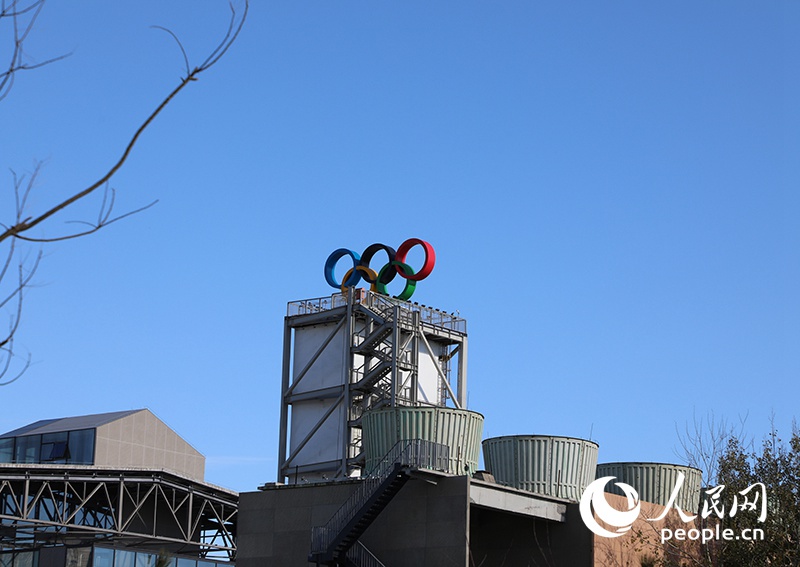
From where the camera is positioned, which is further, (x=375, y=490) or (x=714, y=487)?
(x=714, y=487)

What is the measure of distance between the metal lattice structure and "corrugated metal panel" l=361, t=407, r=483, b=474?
22.8 meters

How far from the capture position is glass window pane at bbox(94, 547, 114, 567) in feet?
176

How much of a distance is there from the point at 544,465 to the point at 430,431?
5.64 metres

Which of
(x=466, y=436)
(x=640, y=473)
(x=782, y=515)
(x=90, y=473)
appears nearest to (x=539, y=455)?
(x=466, y=436)

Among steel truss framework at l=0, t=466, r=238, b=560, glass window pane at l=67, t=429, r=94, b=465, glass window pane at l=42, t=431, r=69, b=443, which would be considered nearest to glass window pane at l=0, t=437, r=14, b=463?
glass window pane at l=42, t=431, r=69, b=443

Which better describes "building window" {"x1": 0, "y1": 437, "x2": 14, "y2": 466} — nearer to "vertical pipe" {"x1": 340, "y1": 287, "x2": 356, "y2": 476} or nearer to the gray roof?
the gray roof

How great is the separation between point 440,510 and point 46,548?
20721 mm

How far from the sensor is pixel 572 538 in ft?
158

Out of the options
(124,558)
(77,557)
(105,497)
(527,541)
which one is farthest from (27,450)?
(527,541)

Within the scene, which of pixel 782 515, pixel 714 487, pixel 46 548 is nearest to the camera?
pixel 782 515

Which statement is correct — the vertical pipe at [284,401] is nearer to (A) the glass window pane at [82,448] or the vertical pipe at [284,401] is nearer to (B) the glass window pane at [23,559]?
(A) the glass window pane at [82,448]

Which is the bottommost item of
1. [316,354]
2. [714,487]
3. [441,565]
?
[441,565]

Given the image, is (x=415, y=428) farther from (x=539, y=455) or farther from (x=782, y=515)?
(x=782, y=515)

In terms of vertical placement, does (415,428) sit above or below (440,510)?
above
